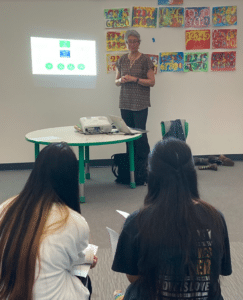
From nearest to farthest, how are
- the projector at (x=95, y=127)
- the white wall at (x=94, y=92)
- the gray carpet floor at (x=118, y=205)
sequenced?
the gray carpet floor at (x=118, y=205) → the projector at (x=95, y=127) → the white wall at (x=94, y=92)

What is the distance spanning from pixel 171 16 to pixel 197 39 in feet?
1.40

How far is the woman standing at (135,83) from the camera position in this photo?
12.5ft

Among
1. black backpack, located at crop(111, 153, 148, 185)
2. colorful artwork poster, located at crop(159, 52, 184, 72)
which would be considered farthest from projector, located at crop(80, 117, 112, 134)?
colorful artwork poster, located at crop(159, 52, 184, 72)

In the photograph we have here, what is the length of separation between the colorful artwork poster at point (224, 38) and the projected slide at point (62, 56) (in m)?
1.51

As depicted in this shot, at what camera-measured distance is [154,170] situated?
3.21 ft

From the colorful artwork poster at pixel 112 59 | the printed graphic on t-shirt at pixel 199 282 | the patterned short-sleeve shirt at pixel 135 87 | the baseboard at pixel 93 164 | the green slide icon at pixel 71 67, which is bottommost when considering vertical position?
the baseboard at pixel 93 164

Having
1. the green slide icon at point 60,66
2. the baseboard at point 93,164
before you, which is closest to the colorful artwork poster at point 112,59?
the green slide icon at point 60,66

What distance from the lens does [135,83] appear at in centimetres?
391

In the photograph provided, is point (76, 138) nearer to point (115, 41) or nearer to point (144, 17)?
point (115, 41)

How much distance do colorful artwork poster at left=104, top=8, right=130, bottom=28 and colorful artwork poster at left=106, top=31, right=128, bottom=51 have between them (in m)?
0.08

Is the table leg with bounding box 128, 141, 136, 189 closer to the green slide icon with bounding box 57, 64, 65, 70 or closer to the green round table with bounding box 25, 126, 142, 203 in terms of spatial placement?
the green round table with bounding box 25, 126, 142, 203

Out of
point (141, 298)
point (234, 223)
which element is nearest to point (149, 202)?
point (141, 298)

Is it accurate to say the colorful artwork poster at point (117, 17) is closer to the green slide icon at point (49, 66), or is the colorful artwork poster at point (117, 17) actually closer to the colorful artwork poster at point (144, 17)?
the colorful artwork poster at point (144, 17)

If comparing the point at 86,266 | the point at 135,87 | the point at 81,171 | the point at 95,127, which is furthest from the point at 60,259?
the point at 135,87
